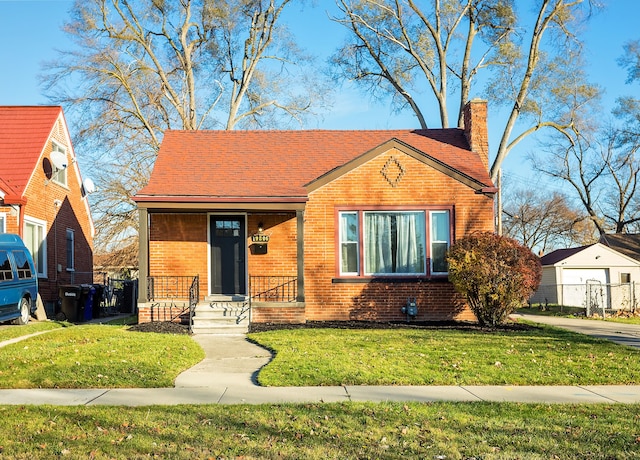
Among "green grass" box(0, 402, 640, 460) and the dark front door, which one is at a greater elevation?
the dark front door

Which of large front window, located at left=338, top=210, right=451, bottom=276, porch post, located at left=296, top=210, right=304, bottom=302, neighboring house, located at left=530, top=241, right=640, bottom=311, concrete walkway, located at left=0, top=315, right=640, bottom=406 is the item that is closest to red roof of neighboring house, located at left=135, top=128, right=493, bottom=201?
porch post, located at left=296, top=210, right=304, bottom=302

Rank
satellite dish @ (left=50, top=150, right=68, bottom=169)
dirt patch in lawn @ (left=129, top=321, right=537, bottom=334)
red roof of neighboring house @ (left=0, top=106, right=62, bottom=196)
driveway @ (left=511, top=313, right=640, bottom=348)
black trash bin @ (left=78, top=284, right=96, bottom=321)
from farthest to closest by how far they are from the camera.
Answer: satellite dish @ (left=50, top=150, right=68, bottom=169) → black trash bin @ (left=78, top=284, right=96, bottom=321) → red roof of neighboring house @ (left=0, top=106, right=62, bottom=196) → dirt patch in lawn @ (left=129, top=321, right=537, bottom=334) → driveway @ (left=511, top=313, right=640, bottom=348)

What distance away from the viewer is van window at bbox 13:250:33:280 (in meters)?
15.5

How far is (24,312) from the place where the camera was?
51.9 ft

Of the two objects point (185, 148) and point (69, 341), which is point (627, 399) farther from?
point (185, 148)

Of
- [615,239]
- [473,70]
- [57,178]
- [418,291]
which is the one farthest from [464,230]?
[615,239]

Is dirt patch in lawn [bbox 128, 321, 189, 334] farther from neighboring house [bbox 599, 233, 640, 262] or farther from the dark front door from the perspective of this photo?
neighboring house [bbox 599, 233, 640, 262]

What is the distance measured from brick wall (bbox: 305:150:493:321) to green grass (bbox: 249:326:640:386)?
2760mm

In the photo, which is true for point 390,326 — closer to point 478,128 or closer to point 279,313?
point 279,313

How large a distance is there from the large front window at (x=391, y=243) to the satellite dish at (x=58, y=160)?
8.88m

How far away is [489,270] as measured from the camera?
47.0 feet

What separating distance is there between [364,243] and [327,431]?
410 inches

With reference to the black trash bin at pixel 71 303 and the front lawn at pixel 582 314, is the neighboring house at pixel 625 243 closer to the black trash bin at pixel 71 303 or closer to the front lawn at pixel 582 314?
the front lawn at pixel 582 314

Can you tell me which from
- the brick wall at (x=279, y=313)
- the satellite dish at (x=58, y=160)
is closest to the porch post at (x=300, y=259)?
the brick wall at (x=279, y=313)
